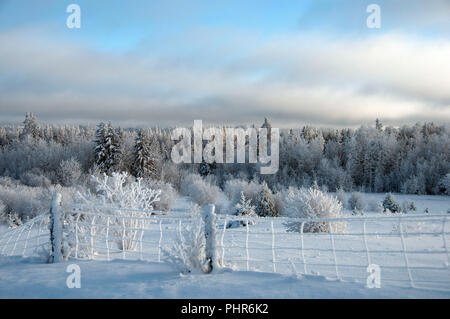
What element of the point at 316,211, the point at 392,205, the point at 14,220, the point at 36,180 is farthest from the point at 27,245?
the point at 36,180

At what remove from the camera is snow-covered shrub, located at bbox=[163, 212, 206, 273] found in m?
4.76

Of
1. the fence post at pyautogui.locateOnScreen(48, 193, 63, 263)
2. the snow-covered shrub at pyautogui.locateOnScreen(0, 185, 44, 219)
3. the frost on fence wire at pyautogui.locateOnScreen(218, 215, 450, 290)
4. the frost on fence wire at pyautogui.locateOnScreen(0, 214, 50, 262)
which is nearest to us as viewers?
the frost on fence wire at pyautogui.locateOnScreen(218, 215, 450, 290)

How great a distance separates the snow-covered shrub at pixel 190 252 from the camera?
4762 millimetres

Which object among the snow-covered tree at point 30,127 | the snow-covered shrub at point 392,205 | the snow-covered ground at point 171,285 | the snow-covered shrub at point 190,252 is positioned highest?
the snow-covered tree at point 30,127

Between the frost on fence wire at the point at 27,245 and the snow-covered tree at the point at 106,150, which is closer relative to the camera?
the frost on fence wire at the point at 27,245

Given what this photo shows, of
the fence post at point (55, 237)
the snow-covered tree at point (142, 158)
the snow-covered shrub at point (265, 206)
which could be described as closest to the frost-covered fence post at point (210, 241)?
the fence post at point (55, 237)

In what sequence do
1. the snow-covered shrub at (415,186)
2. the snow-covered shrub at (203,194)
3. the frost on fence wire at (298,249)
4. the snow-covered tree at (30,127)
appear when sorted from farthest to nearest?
the snow-covered tree at (30,127) < the snow-covered shrub at (415,186) < the snow-covered shrub at (203,194) < the frost on fence wire at (298,249)

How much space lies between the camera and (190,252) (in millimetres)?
4793

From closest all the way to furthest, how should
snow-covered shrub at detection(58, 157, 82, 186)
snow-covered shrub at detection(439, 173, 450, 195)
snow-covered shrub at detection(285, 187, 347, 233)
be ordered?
1. snow-covered shrub at detection(285, 187, 347, 233)
2. snow-covered shrub at detection(439, 173, 450, 195)
3. snow-covered shrub at detection(58, 157, 82, 186)

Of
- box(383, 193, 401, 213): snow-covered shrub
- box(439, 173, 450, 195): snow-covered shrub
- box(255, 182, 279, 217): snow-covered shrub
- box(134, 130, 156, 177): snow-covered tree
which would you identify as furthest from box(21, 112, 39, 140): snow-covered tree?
box(439, 173, 450, 195): snow-covered shrub

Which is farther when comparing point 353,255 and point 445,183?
point 445,183

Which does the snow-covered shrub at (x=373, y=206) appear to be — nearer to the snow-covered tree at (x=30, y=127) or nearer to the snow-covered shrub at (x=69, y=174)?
the snow-covered shrub at (x=69, y=174)

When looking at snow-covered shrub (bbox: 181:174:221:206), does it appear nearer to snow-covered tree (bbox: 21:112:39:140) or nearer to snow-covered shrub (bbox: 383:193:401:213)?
snow-covered shrub (bbox: 383:193:401:213)

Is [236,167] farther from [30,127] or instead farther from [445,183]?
[30,127]
